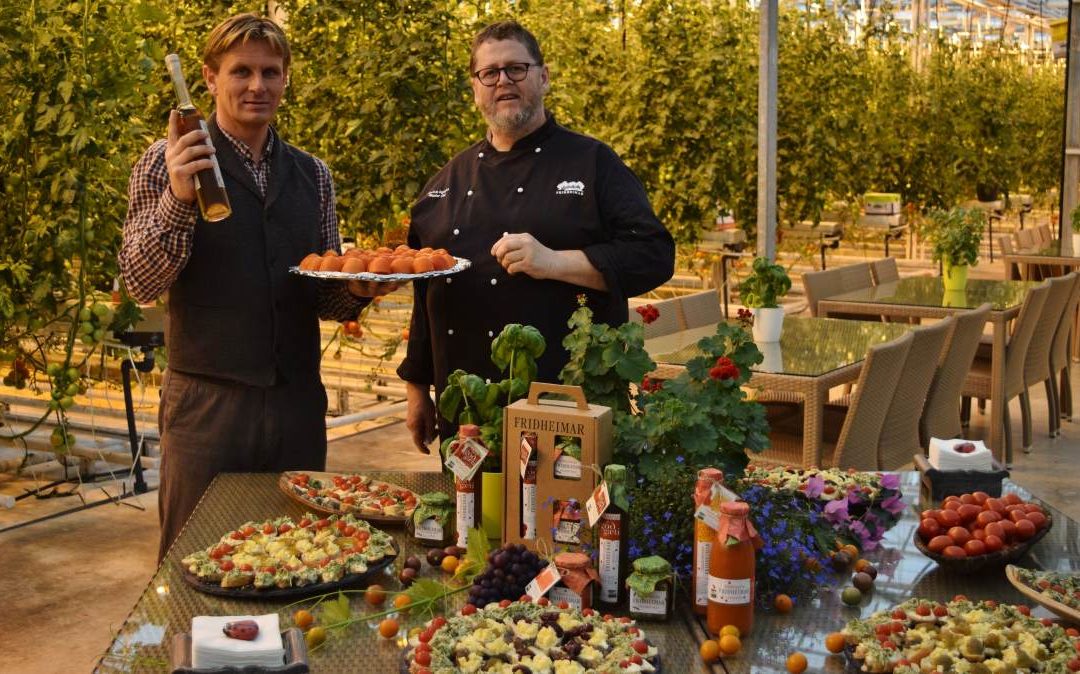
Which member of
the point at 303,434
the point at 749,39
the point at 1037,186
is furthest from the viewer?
the point at 1037,186

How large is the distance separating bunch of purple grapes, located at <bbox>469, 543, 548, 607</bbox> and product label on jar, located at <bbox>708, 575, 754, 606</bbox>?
0.26 metres

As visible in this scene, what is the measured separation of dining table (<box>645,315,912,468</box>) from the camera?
426cm

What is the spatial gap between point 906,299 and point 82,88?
12.2 feet

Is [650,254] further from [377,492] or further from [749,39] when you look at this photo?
[749,39]

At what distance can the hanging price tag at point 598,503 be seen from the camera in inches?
74.8

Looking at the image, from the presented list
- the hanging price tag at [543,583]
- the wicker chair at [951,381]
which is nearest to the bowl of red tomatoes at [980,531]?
the hanging price tag at [543,583]

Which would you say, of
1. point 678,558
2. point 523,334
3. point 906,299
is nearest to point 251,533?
point 523,334

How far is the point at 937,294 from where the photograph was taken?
21.1 feet

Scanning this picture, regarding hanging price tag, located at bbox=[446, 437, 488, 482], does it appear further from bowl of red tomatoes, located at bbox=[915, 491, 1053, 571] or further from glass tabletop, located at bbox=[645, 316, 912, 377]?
glass tabletop, located at bbox=[645, 316, 912, 377]

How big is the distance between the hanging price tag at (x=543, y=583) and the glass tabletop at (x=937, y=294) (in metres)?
4.42

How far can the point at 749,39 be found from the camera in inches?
347

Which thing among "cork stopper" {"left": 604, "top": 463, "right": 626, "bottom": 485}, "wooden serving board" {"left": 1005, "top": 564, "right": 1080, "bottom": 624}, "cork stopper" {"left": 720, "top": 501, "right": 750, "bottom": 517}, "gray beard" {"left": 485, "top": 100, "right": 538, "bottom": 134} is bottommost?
"wooden serving board" {"left": 1005, "top": 564, "right": 1080, "bottom": 624}

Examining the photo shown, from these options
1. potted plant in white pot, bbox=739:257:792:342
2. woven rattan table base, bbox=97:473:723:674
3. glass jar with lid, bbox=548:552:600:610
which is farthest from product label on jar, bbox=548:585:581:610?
potted plant in white pot, bbox=739:257:792:342

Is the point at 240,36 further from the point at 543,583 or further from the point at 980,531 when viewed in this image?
the point at 980,531
